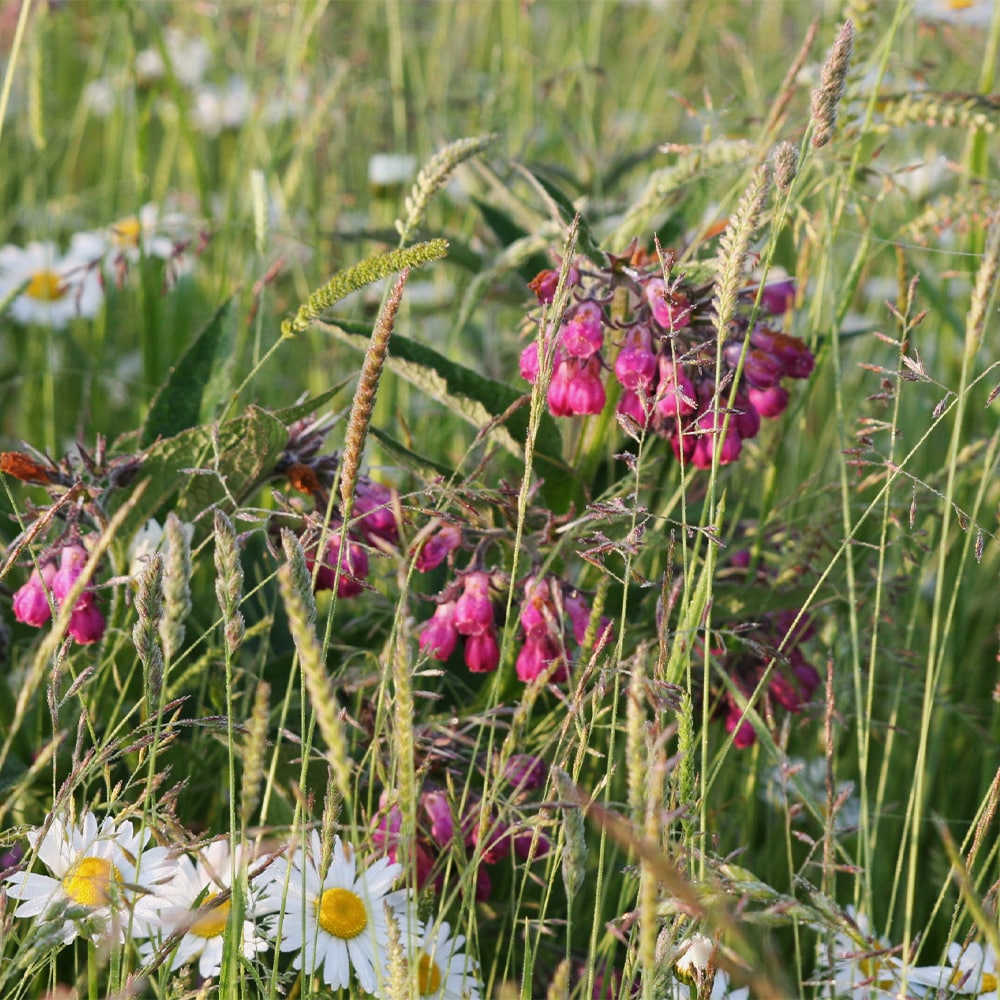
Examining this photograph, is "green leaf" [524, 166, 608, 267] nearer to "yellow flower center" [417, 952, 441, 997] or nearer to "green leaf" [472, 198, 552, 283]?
"green leaf" [472, 198, 552, 283]

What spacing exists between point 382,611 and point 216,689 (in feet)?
0.73

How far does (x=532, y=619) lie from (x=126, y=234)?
1.36 m

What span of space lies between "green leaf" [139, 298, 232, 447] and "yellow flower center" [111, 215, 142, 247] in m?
0.46

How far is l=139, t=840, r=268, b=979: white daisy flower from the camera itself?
1074 mm

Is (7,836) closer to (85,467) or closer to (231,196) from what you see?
(85,467)

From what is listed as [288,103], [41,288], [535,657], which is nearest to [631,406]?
[535,657]

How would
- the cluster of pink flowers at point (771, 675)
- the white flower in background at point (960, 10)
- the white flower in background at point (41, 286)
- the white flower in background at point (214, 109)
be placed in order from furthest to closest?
the white flower in background at point (214, 109) → the white flower in background at point (960, 10) → the white flower in background at point (41, 286) → the cluster of pink flowers at point (771, 675)

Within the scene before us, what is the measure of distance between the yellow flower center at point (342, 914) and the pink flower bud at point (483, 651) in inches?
11.5

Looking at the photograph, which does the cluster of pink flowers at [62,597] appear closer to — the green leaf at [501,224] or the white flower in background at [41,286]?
the green leaf at [501,224]

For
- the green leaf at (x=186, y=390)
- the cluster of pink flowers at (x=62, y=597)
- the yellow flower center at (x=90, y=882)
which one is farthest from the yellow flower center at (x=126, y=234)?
the yellow flower center at (x=90, y=882)

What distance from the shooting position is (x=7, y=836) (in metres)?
1.02

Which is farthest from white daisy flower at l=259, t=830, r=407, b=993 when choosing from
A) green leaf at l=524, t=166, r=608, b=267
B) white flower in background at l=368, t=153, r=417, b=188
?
white flower in background at l=368, t=153, r=417, b=188

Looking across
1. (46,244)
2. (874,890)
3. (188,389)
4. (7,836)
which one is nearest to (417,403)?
(46,244)

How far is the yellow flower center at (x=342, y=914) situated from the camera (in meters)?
1.16
